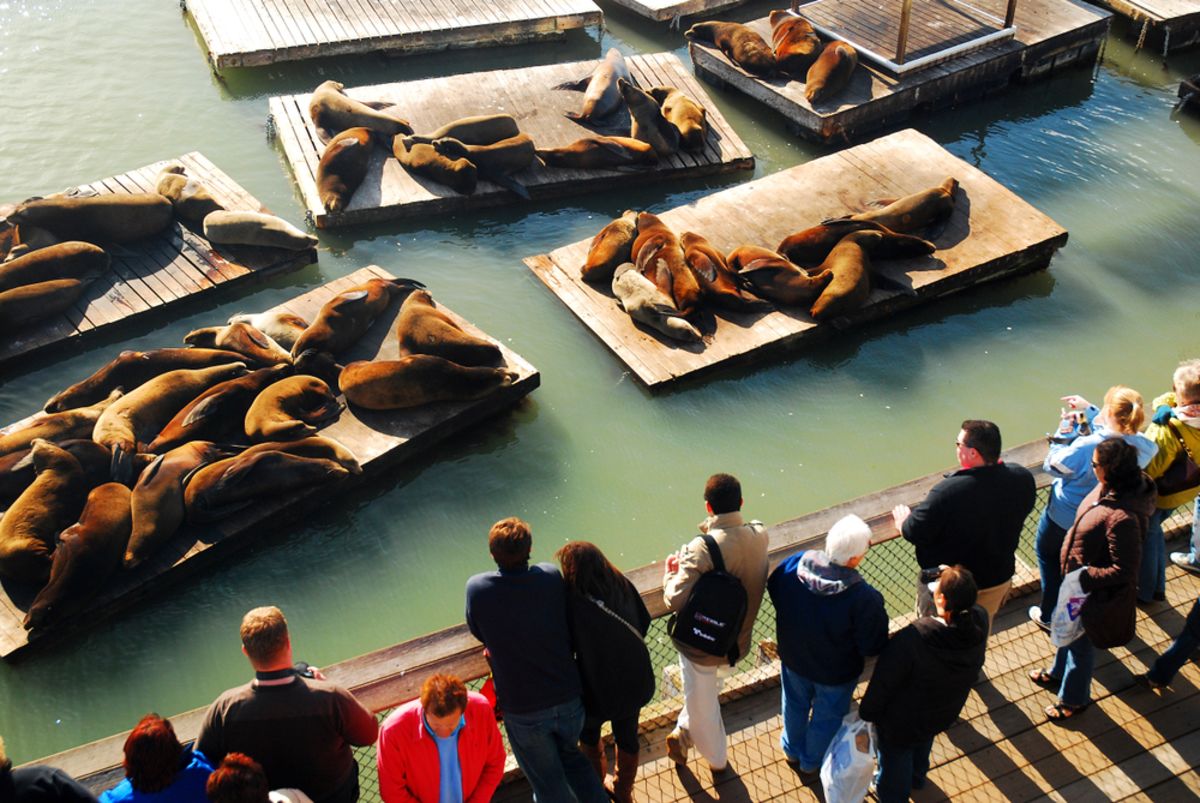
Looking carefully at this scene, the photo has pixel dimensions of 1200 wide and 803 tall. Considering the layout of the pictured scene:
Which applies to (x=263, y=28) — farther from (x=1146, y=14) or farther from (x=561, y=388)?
(x=1146, y=14)

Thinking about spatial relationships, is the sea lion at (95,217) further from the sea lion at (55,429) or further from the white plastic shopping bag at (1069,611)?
the white plastic shopping bag at (1069,611)

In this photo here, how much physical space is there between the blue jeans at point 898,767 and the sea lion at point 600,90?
28.4ft

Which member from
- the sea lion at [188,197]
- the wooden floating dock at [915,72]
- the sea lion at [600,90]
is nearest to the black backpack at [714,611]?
the sea lion at [188,197]

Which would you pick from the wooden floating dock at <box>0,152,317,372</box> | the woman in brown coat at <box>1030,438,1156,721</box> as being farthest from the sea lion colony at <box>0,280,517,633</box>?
the woman in brown coat at <box>1030,438,1156,721</box>

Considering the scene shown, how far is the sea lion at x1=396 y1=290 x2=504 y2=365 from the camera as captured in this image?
8016 millimetres

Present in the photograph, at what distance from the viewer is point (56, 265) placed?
8.88m

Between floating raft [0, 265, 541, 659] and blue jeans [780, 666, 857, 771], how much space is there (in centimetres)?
389

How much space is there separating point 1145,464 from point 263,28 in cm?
1152

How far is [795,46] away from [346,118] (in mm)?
5247

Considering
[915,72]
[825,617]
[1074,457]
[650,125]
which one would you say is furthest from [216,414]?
[915,72]

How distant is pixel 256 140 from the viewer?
11.5m

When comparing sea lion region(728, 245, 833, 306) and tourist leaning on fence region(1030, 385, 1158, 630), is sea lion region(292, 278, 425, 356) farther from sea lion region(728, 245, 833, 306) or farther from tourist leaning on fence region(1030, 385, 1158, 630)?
tourist leaning on fence region(1030, 385, 1158, 630)

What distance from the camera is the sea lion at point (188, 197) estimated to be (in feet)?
31.7

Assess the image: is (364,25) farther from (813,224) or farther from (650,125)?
(813,224)
